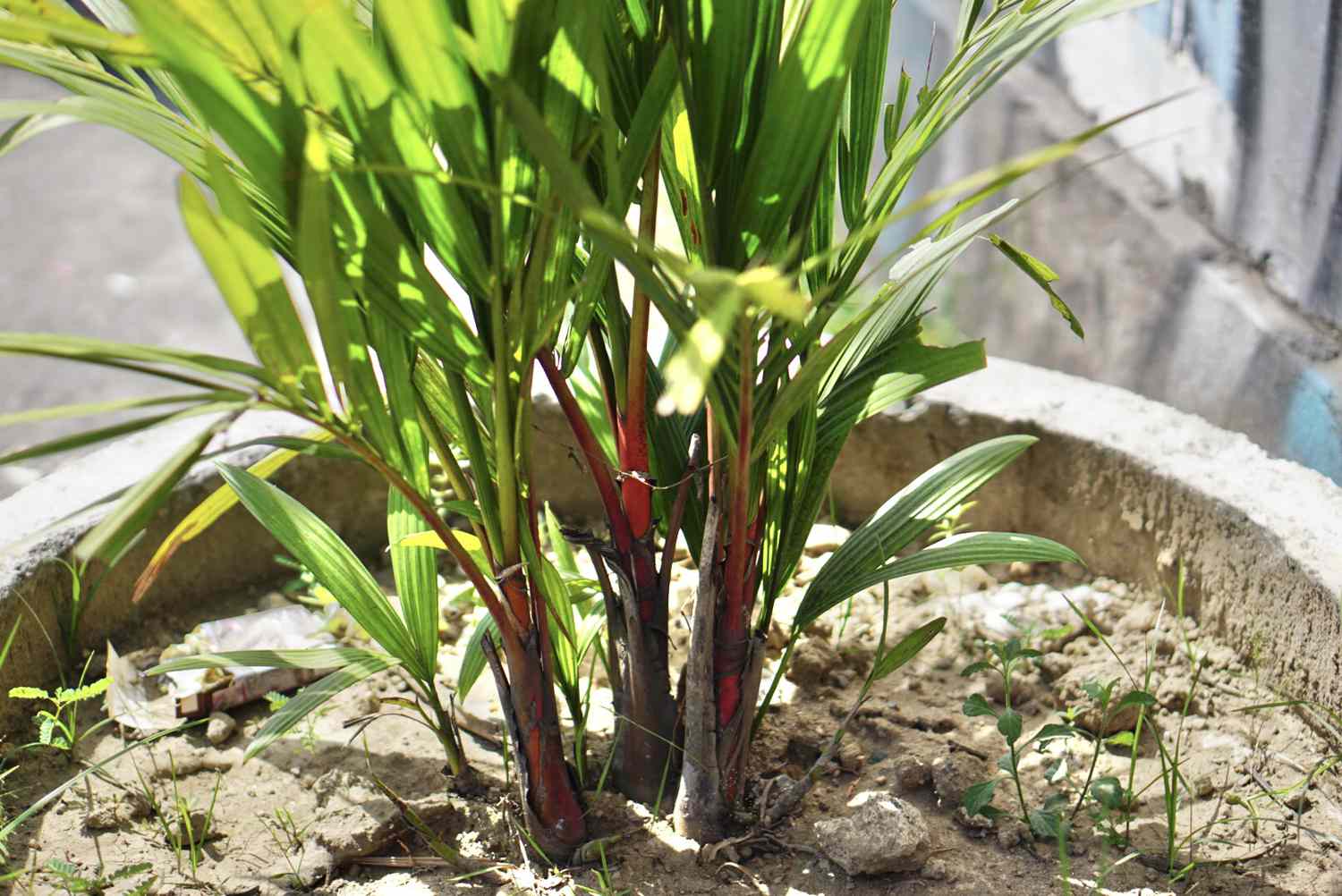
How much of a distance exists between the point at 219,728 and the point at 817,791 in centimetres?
57

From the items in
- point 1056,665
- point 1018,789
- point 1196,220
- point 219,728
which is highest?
point 1196,220

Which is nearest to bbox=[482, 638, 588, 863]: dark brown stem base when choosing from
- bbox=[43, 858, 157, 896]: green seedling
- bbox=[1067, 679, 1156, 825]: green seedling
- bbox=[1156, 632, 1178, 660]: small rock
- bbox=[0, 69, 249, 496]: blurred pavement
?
bbox=[43, 858, 157, 896]: green seedling

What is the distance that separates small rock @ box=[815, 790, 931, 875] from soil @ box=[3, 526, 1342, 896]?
0.02m

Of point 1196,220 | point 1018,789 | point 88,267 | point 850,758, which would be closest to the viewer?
point 1018,789

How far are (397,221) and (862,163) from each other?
35cm

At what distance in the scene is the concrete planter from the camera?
121cm

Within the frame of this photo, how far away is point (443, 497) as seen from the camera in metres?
1.53

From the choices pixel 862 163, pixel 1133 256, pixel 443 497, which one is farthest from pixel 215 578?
pixel 1133 256

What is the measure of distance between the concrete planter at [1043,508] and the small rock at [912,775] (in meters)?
0.35

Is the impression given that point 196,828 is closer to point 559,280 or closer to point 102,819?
point 102,819

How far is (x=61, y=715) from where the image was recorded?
1.29 m

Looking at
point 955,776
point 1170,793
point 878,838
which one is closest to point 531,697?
point 878,838

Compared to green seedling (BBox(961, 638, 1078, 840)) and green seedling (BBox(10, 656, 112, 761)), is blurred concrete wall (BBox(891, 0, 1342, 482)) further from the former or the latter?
green seedling (BBox(10, 656, 112, 761))

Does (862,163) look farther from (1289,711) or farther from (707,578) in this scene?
(1289,711)
